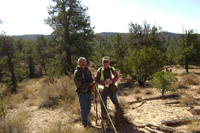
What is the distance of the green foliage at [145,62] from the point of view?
918cm

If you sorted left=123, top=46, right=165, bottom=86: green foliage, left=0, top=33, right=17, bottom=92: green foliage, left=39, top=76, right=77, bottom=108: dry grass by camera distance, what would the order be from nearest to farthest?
1. left=39, top=76, right=77, bottom=108: dry grass
2. left=123, top=46, right=165, bottom=86: green foliage
3. left=0, top=33, right=17, bottom=92: green foliage

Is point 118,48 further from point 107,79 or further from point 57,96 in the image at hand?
point 107,79

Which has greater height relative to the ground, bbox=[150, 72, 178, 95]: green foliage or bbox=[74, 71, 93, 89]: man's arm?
bbox=[74, 71, 93, 89]: man's arm

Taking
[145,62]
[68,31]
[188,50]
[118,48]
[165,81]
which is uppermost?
[68,31]

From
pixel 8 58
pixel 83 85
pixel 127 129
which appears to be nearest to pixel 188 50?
pixel 127 129

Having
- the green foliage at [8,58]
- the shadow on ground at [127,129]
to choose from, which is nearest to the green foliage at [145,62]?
the shadow on ground at [127,129]

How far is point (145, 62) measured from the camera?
9.38 metres

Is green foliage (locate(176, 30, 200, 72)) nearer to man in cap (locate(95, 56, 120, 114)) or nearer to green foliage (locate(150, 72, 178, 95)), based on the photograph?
green foliage (locate(150, 72, 178, 95))

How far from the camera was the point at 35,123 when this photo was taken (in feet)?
12.8

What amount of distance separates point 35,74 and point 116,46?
22.3 m

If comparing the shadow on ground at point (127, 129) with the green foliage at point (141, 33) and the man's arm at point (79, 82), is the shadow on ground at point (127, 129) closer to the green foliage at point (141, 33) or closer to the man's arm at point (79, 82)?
the man's arm at point (79, 82)

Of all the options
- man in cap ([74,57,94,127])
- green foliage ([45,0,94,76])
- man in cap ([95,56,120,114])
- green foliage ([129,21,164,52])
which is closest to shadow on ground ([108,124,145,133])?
man in cap ([95,56,120,114])

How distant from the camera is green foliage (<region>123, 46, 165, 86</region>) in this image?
9.18 meters

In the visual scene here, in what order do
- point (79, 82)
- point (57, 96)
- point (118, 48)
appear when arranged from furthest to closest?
point (118, 48), point (57, 96), point (79, 82)
